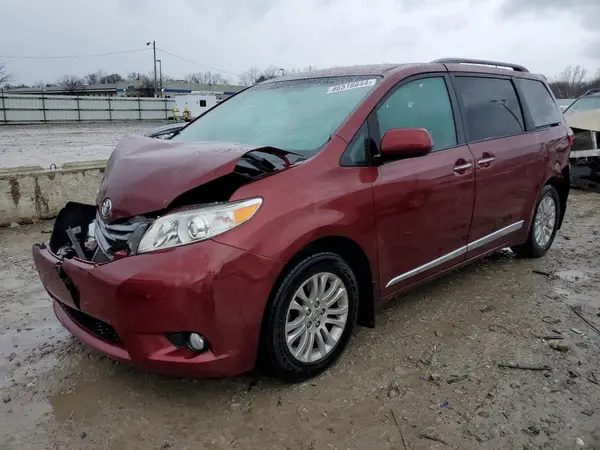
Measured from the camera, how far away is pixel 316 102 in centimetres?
337

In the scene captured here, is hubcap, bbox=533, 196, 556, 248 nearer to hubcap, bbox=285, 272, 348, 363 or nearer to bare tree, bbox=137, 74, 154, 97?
hubcap, bbox=285, 272, 348, 363

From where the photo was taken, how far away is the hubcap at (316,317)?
9.00 feet

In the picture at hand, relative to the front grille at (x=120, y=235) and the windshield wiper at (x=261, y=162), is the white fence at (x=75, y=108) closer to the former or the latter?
the front grille at (x=120, y=235)

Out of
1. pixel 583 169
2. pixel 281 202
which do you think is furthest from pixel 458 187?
pixel 583 169

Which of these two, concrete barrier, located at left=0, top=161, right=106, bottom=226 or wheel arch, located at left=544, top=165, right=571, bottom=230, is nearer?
wheel arch, located at left=544, top=165, right=571, bottom=230

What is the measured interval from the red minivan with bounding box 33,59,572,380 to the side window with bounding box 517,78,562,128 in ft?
2.12

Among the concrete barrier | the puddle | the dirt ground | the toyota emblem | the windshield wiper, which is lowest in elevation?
the dirt ground

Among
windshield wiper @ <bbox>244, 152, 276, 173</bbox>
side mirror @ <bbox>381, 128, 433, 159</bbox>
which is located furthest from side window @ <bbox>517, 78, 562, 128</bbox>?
windshield wiper @ <bbox>244, 152, 276, 173</bbox>

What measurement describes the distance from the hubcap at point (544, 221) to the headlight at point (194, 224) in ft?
11.2

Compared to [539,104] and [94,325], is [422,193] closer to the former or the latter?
[94,325]

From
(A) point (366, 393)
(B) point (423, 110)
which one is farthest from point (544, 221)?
(A) point (366, 393)

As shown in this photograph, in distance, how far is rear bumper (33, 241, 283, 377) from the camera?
2.34m

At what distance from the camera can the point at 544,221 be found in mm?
5016

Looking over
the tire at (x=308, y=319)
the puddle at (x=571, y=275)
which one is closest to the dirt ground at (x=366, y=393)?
the tire at (x=308, y=319)
